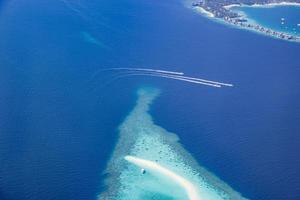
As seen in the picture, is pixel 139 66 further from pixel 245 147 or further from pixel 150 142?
pixel 245 147

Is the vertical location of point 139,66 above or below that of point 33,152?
above

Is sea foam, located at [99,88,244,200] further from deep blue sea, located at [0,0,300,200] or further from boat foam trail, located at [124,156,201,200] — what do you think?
deep blue sea, located at [0,0,300,200]

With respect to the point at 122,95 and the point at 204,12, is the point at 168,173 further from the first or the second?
the point at 204,12

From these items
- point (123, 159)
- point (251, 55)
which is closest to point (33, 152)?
point (123, 159)

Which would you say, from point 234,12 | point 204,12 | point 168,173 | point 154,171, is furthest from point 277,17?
point 154,171

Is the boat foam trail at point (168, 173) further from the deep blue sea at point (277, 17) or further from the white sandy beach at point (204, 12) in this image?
the white sandy beach at point (204, 12)
